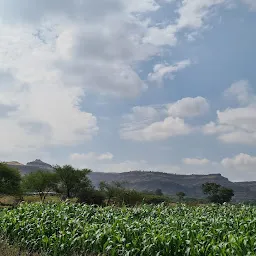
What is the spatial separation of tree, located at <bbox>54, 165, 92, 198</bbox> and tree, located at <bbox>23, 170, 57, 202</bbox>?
3.60ft

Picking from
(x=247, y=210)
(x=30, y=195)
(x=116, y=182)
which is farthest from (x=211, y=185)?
(x=247, y=210)

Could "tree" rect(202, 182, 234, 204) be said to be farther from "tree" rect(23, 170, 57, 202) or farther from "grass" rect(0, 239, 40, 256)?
"grass" rect(0, 239, 40, 256)

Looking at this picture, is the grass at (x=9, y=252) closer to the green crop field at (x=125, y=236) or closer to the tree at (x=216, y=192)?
the green crop field at (x=125, y=236)

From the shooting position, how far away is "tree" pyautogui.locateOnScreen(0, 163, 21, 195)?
52.6m

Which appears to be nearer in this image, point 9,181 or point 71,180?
point 9,181

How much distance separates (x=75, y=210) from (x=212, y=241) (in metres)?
7.25

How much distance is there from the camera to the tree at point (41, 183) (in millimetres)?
62500

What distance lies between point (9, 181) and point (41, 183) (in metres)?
9.08

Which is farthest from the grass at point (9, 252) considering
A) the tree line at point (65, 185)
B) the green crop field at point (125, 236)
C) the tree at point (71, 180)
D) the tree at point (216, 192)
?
the tree at point (216, 192)

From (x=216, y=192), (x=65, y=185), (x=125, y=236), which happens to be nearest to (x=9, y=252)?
(x=125, y=236)

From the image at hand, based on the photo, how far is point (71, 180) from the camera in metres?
62.4

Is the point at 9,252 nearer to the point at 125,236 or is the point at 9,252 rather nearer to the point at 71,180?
the point at 125,236

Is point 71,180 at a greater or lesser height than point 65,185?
greater

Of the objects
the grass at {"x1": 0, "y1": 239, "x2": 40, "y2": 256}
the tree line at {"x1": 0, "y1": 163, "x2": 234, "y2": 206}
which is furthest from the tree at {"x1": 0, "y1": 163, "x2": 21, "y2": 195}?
the grass at {"x1": 0, "y1": 239, "x2": 40, "y2": 256}
